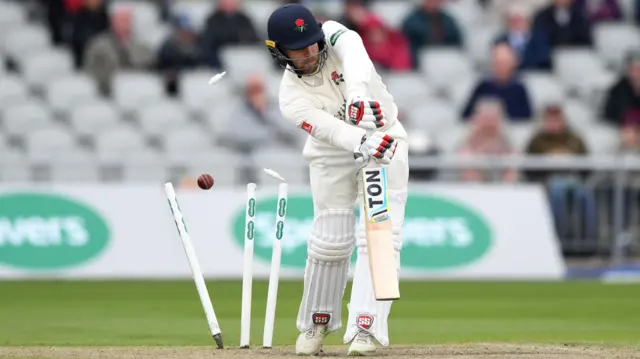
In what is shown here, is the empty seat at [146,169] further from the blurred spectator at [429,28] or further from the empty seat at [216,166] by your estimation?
the blurred spectator at [429,28]

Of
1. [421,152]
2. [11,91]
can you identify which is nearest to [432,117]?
[421,152]

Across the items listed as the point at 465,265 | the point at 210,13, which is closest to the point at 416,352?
the point at 465,265

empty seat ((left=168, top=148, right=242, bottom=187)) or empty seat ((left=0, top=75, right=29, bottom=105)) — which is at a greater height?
empty seat ((left=0, top=75, right=29, bottom=105))

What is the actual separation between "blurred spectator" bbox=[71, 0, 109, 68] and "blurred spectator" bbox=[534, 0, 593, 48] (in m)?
6.01

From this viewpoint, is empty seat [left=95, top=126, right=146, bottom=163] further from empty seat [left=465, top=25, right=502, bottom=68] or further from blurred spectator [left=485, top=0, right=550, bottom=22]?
blurred spectator [left=485, top=0, right=550, bottom=22]

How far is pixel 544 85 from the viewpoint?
18.8m

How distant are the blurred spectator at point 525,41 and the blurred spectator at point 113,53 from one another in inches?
192

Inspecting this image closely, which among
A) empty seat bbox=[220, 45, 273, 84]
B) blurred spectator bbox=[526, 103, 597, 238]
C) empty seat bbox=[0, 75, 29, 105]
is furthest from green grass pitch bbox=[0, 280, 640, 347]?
empty seat bbox=[220, 45, 273, 84]

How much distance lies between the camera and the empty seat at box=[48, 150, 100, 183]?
15.2 metres

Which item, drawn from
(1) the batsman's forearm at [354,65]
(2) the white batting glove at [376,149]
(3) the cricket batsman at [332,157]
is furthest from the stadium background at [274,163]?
(1) the batsman's forearm at [354,65]

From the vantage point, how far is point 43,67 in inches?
714

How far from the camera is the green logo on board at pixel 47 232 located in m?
14.7

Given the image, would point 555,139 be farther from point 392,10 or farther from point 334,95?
point 334,95

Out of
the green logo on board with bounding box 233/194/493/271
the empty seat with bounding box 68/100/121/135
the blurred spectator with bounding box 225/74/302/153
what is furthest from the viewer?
the empty seat with bounding box 68/100/121/135
